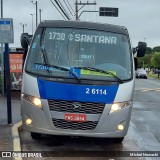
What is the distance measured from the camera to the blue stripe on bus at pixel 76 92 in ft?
24.8

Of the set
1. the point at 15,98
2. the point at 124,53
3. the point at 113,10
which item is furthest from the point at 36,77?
the point at 113,10

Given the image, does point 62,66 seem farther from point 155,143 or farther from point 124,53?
point 155,143

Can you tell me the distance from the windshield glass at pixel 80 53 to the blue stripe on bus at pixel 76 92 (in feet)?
0.92

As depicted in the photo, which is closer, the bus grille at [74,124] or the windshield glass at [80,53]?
the bus grille at [74,124]

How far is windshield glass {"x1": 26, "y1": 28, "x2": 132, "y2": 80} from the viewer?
8016 mm

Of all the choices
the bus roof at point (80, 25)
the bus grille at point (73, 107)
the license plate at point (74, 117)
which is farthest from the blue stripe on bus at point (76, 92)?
the bus roof at point (80, 25)

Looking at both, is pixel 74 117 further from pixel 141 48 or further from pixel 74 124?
pixel 141 48

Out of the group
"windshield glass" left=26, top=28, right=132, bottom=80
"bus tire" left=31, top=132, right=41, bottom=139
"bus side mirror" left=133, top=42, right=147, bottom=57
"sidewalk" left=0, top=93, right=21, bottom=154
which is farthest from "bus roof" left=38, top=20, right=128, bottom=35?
"sidewalk" left=0, top=93, right=21, bottom=154

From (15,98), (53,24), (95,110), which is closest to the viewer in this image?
(95,110)

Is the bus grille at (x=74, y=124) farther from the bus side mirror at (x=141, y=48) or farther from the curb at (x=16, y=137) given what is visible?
the bus side mirror at (x=141, y=48)

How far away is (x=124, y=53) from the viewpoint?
8.57 meters

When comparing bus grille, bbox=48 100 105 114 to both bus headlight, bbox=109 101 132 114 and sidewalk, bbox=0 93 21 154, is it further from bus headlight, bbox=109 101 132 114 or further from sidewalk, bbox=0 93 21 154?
sidewalk, bbox=0 93 21 154

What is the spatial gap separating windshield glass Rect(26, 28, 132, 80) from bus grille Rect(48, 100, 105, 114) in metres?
0.58

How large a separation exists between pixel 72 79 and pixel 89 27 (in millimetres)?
1489
